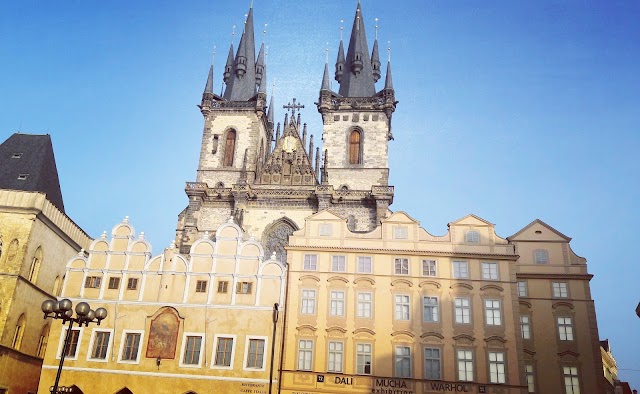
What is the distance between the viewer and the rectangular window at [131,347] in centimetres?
2453

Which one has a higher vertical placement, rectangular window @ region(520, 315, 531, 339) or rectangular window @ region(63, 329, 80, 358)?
rectangular window @ region(520, 315, 531, 339)

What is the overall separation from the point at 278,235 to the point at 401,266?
1832cm

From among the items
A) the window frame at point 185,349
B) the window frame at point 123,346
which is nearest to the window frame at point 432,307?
the window frame at point 185,349

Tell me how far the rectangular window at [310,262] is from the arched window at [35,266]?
1264 cm

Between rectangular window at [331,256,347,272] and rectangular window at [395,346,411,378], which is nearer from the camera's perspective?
rectangular window at [395,346,411,378]

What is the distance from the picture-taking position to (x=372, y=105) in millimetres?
47969

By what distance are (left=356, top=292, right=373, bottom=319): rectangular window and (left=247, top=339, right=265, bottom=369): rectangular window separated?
4465 millimetres

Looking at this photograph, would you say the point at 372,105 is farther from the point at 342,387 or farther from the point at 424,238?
the point at 342,387

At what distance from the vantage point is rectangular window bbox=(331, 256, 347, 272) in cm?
2600

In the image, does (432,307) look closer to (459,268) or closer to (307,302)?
(459,268)

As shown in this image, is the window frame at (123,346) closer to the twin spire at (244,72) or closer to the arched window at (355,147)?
the arched window at (355,147)

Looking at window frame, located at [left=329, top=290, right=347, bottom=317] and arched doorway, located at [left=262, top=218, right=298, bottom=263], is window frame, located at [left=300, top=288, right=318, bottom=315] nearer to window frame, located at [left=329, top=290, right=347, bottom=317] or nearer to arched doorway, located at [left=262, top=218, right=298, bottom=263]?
window frame, located at [left=329, top=290, right=347, bottom=317]

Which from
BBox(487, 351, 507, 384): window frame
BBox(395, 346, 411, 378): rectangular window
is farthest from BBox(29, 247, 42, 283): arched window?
BBox(487, 351, 507, 384): window frame

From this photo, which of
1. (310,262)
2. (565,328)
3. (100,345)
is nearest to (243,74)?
(310,262)
